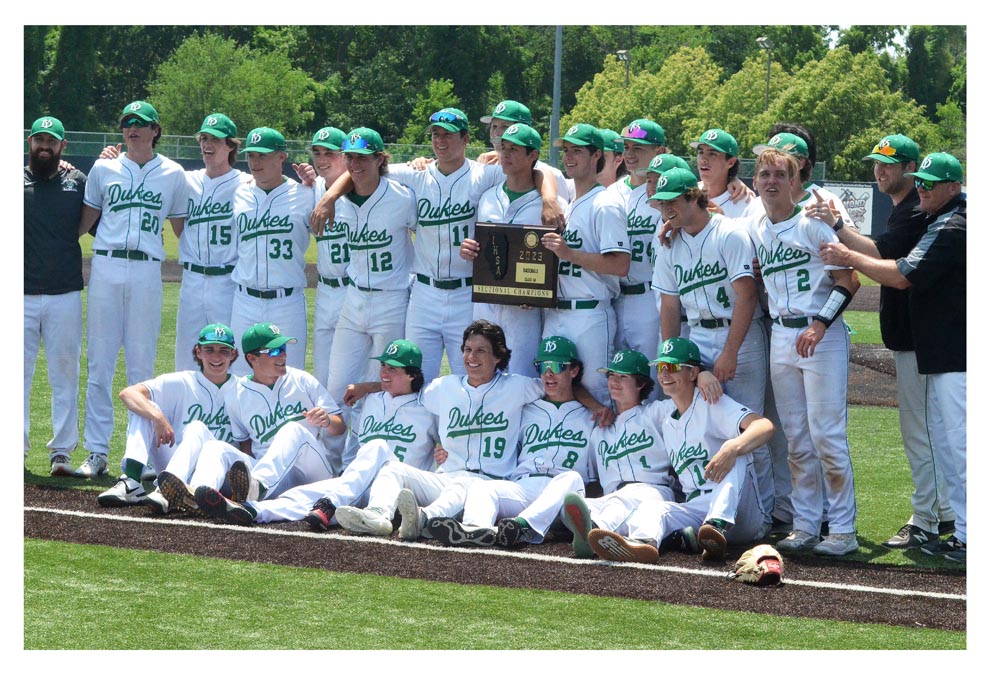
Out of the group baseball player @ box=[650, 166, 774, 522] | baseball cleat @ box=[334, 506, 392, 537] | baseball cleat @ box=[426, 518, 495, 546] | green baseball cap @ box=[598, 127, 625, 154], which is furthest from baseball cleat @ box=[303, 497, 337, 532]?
green baseball cap @ box=[598, 127, 625, 154]

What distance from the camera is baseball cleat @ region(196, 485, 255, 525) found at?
6473 mm

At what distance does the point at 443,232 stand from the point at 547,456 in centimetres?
148

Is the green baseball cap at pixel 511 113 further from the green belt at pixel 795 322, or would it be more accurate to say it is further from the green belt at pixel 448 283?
the green belt at pixel 795 322

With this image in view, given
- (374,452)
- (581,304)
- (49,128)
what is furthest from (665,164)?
(49,128)

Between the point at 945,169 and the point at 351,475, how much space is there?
339cm

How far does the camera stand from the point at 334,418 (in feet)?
23.8

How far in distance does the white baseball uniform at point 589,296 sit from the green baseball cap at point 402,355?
0.76 metres

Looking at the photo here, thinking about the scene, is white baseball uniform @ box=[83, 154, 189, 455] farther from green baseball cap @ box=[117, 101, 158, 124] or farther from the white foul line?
the white foul line

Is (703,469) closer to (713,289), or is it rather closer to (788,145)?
(713,289)

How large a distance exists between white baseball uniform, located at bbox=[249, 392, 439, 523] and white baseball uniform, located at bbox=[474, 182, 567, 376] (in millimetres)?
620

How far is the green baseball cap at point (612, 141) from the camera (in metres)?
7.45

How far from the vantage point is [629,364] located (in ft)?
21.8

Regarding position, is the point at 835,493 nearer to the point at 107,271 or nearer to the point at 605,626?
the point at 605,626

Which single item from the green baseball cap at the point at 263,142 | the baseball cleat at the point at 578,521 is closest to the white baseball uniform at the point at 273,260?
the green baseball cap at the point at 263,142
